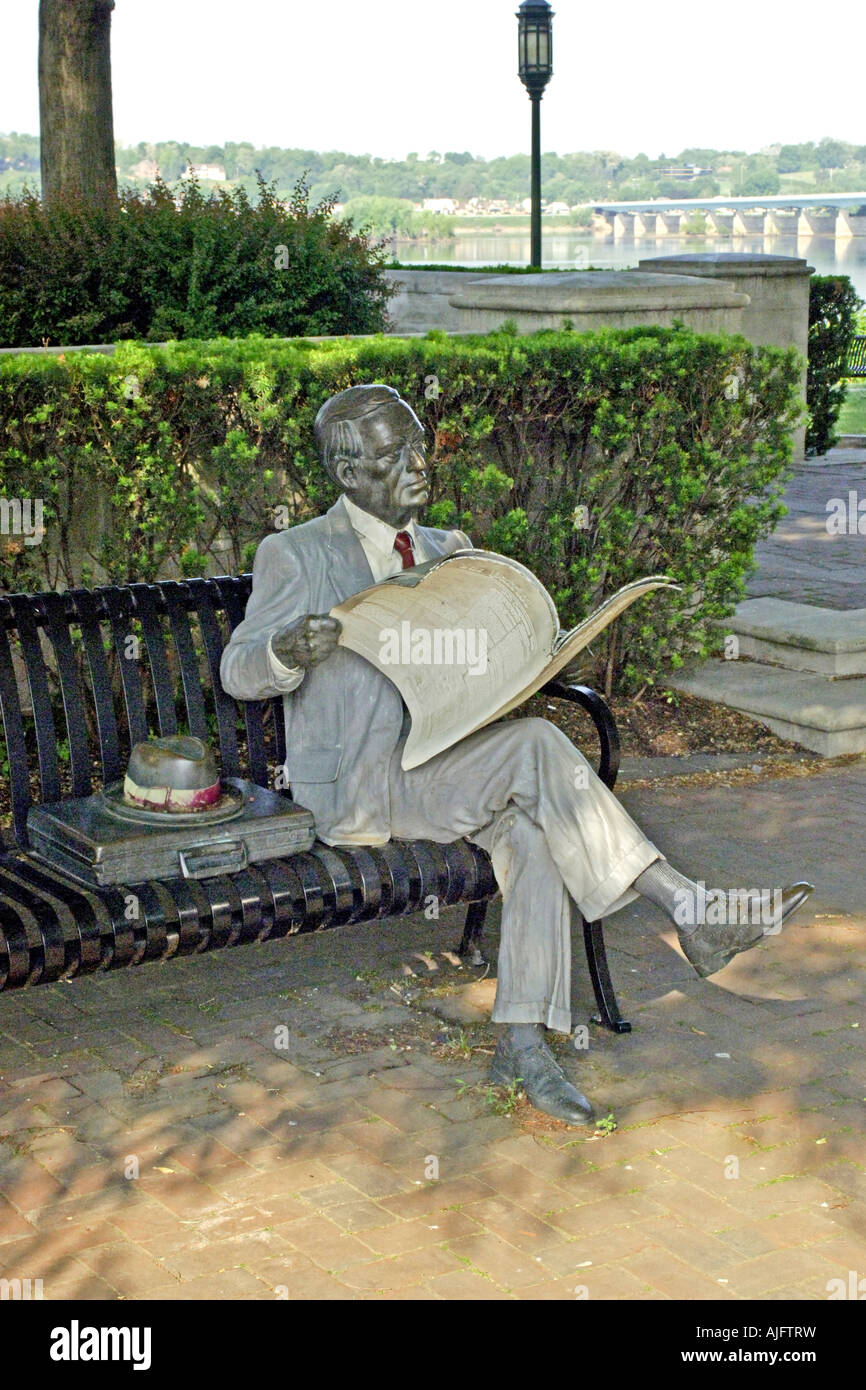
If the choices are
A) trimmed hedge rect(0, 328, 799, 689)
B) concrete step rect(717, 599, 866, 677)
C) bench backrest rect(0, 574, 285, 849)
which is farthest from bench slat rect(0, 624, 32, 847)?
concrete step rect(717, 599, 866, 677)

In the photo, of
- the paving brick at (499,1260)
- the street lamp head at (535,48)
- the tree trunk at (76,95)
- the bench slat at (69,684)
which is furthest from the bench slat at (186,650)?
the street lamp head at (535,48)

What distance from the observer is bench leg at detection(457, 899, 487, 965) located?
4.64m

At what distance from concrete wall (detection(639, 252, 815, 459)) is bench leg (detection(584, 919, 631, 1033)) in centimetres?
1056

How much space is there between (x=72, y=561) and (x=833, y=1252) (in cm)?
386

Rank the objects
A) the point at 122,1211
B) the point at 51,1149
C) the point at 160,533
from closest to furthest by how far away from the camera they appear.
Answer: the point at 122,1211 → the point at 51,1149 → the point at 160,533

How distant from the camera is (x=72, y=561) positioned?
5.96 m

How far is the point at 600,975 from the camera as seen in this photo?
14.0 ft

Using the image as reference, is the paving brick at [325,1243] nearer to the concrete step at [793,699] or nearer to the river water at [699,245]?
the concrete step at [793,699]

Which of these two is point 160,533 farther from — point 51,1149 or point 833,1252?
point 833,1252

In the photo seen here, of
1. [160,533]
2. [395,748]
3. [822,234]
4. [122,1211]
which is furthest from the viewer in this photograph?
[822,234]

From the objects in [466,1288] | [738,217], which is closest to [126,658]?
[466,1288]

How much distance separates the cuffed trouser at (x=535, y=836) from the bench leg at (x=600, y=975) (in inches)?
8.8

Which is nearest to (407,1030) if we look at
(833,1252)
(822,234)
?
(833,1252)

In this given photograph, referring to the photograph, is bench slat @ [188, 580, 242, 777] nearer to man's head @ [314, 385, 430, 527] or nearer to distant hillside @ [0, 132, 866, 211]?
man's head @ [314, 385, 430, 527]
